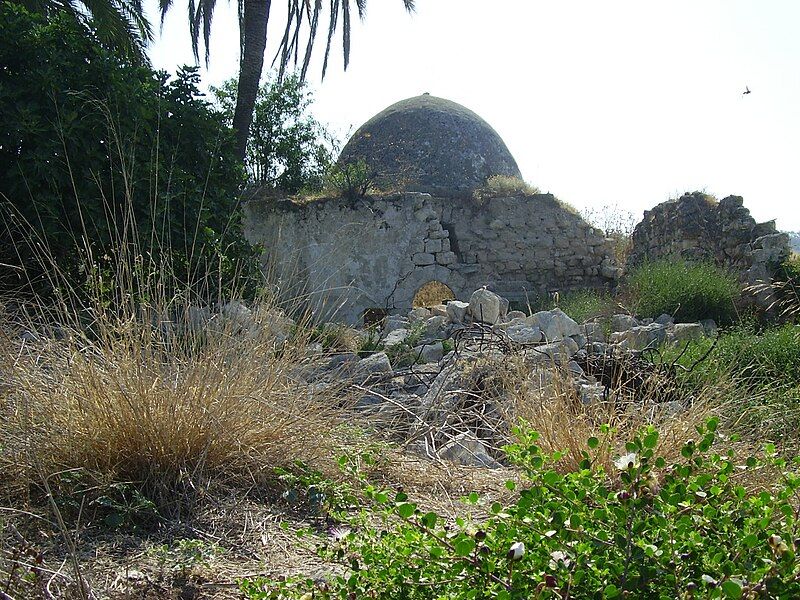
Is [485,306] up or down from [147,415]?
down

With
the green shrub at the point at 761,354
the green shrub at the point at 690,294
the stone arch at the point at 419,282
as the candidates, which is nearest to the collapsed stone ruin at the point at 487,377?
the green shrub at the point at 761,354

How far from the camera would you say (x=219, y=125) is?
7113 mm

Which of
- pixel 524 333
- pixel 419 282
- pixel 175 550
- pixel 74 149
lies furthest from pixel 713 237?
pixel 175 550

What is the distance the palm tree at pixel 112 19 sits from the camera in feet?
26.0

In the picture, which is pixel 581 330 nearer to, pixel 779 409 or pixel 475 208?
pixel 779 409

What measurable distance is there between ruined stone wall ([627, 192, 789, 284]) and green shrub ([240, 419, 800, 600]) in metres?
9.49

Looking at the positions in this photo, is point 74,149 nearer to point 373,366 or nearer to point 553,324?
point 373,366

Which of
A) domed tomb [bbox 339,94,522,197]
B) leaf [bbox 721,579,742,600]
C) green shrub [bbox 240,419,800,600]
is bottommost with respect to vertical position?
green shrub [bbox 240,419,800,600]

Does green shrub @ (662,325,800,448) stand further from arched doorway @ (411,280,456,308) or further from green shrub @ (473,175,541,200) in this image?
arched doorway @ (411,280,456,308)

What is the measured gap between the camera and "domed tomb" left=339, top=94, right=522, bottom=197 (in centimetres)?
1514

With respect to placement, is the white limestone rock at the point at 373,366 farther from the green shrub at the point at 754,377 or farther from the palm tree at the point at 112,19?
the palm tree at the point at 112,19

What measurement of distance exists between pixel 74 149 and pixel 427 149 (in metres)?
10.9

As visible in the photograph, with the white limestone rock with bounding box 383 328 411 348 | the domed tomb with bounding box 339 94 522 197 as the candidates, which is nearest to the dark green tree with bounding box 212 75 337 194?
the domed tomb with bounding box 339 94 522 197

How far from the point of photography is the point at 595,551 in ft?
5.89
